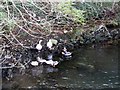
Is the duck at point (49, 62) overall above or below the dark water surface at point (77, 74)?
above

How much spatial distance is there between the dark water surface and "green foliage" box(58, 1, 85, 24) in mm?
620

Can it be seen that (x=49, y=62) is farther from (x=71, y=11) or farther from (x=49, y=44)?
(x=71, y=11)

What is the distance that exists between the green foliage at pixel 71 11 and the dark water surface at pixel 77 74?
620 millimetres

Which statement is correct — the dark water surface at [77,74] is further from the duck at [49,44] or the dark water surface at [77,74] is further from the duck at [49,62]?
the duck at [49,44]

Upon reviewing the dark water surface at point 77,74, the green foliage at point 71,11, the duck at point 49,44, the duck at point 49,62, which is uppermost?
the green foliage at point 71,11

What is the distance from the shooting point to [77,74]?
439 centimetres

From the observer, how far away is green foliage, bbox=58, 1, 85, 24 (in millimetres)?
5078

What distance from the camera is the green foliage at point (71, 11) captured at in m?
5.08

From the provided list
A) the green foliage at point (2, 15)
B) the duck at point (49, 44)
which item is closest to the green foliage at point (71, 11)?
the duck at point (49, 44)

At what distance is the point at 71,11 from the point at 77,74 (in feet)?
4.06

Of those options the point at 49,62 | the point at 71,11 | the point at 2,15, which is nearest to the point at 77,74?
the point at 49,62

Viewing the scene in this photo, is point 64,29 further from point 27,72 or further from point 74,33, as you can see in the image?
point 27,72

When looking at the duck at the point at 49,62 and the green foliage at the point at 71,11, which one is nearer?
the duck at the point at 49,62

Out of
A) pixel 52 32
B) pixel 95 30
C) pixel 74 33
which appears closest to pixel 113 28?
pixel 95 30
